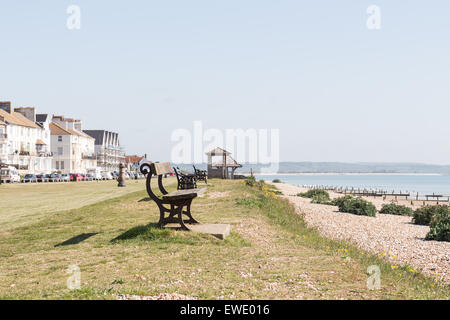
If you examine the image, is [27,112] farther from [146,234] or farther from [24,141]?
[146,234]

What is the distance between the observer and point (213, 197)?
2044 cm

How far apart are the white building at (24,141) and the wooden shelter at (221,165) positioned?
110 ft

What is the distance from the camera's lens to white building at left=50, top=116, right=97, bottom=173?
88.8m

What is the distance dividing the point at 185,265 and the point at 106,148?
123751 millimetres

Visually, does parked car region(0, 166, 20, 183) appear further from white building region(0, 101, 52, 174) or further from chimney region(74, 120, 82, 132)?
chimney region(74, 120, 82, 132)

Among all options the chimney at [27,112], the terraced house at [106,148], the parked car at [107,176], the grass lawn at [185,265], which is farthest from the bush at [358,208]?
the terraced house at [106,148]

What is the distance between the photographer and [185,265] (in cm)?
726

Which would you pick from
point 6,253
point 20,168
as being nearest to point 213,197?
point 6,253

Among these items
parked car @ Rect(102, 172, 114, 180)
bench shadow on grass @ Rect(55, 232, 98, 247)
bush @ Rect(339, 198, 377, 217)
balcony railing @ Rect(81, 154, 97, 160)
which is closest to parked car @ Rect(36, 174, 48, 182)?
parked car @ Rect(102, 172, 114, 180)

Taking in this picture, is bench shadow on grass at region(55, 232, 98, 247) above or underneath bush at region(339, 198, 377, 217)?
above

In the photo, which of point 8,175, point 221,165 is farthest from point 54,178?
point 221,165

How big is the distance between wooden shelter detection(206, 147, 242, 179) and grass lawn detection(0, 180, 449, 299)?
122 feet

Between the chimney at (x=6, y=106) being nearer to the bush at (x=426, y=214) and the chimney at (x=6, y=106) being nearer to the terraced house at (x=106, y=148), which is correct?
the terraced house at (x=106, y=148)
